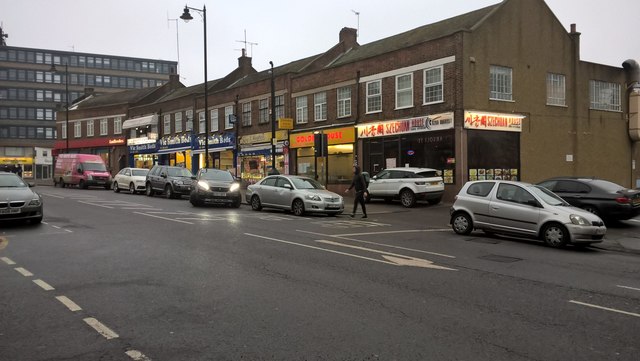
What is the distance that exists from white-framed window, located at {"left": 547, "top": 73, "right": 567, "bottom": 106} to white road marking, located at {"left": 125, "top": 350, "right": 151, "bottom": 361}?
1037 inches

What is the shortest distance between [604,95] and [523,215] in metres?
21.8

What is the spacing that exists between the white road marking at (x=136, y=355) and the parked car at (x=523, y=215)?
9.56 meters

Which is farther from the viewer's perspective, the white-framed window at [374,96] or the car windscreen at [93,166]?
the car windscreen at [93,166]

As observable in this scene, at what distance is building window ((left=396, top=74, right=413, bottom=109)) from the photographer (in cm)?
2538

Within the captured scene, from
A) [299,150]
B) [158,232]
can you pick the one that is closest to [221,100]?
[299,150]

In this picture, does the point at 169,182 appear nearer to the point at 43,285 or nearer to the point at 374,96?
the point at 374,96

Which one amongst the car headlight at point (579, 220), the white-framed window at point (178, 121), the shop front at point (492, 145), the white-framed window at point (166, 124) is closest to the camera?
the car headlight at point (579, 220)

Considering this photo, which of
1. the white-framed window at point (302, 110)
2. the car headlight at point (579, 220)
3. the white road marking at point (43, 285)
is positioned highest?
the white-framed window at point (302, 110)

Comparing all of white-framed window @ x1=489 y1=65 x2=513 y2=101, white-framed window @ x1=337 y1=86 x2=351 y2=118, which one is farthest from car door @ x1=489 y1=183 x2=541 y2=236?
white-framed window @ x1=337 y1=86 x2=351 y2=118

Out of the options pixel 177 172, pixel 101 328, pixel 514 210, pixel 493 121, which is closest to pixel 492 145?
pixel 493 121

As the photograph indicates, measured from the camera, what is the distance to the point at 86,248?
966cm

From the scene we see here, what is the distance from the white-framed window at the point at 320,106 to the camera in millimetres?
30566

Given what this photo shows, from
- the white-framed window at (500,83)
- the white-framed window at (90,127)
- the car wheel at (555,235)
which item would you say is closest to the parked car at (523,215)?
the car wheel at (555,235)

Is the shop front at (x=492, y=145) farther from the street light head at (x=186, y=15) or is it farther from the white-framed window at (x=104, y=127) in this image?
the white-framed window at (x=104, y=127)
